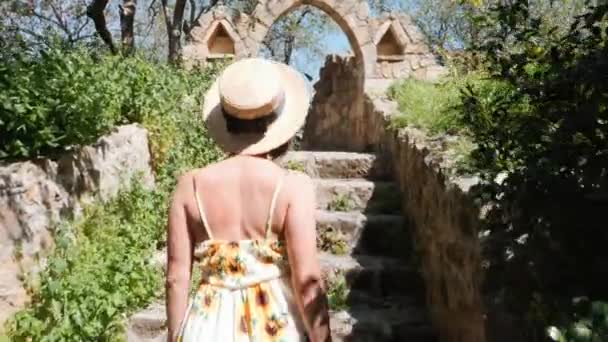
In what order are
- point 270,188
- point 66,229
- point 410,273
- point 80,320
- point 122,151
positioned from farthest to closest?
1. point 122,151
2. point 410,273
3. point 66,229
4. point 80,320
5. point 270,188

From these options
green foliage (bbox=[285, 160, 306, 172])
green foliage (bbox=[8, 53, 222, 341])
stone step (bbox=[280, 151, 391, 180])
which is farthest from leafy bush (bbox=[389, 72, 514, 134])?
green foliage (bbox=[8, 53, 222, 341])

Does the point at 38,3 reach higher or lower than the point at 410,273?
higher

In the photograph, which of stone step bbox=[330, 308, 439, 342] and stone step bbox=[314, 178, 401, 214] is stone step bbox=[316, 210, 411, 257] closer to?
stone step bbox=[314, 178, 401, 214]

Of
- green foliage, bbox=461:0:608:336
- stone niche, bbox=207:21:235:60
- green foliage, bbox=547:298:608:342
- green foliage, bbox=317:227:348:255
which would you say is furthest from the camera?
stone niche, bbox=207:21:235:60

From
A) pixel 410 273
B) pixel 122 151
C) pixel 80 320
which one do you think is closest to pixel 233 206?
pixel 80 320

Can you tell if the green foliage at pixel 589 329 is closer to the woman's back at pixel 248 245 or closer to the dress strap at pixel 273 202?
the woman's back at pixel 248 245

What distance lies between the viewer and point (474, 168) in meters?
4.02

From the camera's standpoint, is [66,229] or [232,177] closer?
[232,177]

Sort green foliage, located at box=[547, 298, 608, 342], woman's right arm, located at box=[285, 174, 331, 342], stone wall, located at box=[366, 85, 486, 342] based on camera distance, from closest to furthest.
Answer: green foliage, located at box=[547, 298, 608, 342] < woman's right arm, located at box=[285, 174, 331, 342] < stone wall, located at box=[366, 85, 486, 342]

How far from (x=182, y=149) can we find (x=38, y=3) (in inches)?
658

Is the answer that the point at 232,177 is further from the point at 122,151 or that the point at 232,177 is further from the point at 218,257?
the point at 122,151

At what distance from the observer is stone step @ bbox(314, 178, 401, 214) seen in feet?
21.9

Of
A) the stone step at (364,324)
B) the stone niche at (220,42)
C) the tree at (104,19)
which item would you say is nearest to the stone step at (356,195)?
the stone step at (364,324)

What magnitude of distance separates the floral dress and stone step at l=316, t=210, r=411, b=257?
12.0 feet
